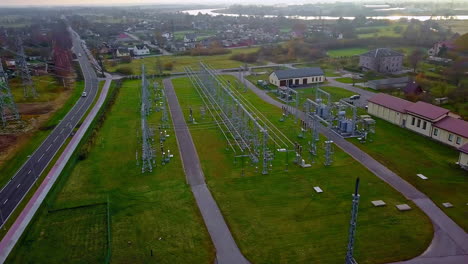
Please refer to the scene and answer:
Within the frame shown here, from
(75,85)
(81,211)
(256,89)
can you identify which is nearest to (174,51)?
(75,85)

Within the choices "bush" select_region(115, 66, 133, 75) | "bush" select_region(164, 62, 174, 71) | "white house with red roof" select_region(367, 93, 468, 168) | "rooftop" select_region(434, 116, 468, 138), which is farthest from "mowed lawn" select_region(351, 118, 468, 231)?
"bush" select_region(115, 66, 133, 75)

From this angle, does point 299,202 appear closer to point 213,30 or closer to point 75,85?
point 75,85

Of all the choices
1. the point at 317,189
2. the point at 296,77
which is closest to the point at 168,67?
the point at 296,77

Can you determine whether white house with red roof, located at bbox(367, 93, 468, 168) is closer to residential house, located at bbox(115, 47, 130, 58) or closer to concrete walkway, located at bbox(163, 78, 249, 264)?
concrete walkway, located at bbox(163, 78, 249, 264)

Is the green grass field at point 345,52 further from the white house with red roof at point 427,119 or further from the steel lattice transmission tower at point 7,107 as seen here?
the steel lattice transmission tower at point 7,107

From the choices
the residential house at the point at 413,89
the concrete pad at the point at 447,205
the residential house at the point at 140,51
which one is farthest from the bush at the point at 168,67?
the concrete pad at the point at 447,205

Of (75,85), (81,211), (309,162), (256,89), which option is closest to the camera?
(81,211)

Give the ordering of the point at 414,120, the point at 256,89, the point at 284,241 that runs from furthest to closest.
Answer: the point at 256,89 < the point at 414,120 < the point at 284,241

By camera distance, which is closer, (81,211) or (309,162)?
(81,211)
